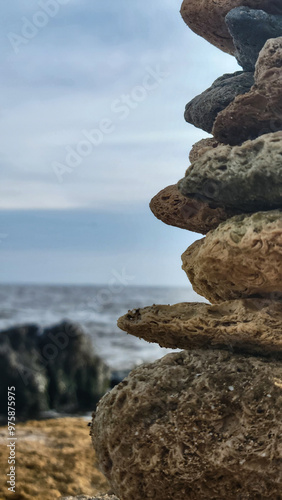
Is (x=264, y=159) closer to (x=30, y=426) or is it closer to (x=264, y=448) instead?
(x=264, y=448)

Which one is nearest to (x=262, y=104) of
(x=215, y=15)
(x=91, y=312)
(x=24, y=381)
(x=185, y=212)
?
(x=185, y=212)

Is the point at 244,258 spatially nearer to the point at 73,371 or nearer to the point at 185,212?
the point at 185,212

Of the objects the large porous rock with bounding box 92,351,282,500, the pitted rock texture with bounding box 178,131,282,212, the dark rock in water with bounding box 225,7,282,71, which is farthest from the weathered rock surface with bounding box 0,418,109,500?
the dark rock in water with bounding box 225,7,282,71

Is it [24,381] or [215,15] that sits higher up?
[215,15]

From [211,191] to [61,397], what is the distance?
9362mm

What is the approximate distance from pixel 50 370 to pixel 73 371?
0.71m

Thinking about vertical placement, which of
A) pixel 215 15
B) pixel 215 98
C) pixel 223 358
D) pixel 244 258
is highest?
pixel 215 15

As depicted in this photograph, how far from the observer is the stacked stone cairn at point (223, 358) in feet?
14.6

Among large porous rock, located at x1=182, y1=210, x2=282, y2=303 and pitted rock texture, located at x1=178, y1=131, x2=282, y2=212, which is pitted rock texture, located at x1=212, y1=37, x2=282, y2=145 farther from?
large porous rock, located at x1=182, y1=210, x2=282, y2=303

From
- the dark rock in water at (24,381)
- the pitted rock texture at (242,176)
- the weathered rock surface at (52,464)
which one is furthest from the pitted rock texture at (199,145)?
the dark rock in water at (24,381)

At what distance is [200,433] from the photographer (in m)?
4.46

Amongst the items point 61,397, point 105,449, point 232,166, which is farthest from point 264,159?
point 61,397

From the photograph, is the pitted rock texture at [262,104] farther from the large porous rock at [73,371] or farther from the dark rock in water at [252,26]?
the large porous rock at [73,371]

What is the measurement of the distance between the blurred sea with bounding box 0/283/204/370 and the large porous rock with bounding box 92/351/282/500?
154 inches
